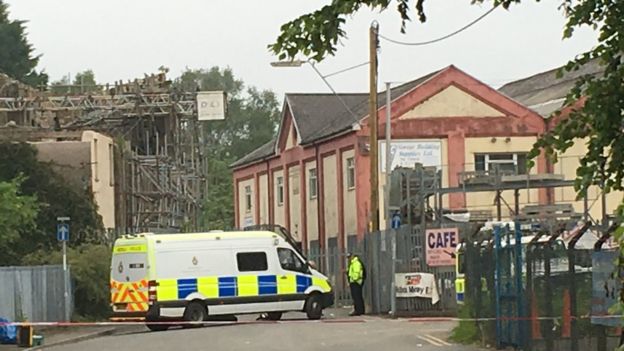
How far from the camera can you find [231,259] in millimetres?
34438

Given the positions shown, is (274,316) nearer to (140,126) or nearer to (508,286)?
(508,286)

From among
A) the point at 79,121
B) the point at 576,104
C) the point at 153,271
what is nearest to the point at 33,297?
the point at 153,271

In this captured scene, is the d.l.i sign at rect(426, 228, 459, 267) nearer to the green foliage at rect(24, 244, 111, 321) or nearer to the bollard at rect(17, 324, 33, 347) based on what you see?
the green foliage at rect(24, 244, 111, 321)

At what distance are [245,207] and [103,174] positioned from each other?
53.6ft

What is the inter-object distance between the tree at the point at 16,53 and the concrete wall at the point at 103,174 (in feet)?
117

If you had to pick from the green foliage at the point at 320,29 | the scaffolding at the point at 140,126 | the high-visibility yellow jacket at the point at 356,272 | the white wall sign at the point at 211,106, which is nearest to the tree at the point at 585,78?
the green foliage at the point at 320,29

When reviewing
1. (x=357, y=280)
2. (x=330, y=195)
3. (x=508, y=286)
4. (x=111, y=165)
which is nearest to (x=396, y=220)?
(x=357, y=280)

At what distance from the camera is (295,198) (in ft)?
195

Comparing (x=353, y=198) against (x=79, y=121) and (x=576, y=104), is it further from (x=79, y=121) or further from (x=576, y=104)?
(x=576, y=104)

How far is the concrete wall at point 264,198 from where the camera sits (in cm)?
6406

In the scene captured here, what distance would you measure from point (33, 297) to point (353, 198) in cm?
1989

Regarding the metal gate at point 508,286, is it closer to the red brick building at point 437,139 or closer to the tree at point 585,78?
the tree at point 585,78

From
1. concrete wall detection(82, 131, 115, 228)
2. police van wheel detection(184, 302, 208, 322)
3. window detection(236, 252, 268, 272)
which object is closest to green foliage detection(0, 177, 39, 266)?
police van wheel detection(184, 302, 208, 322)

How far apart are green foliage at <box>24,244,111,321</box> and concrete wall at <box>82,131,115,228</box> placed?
11.2m
